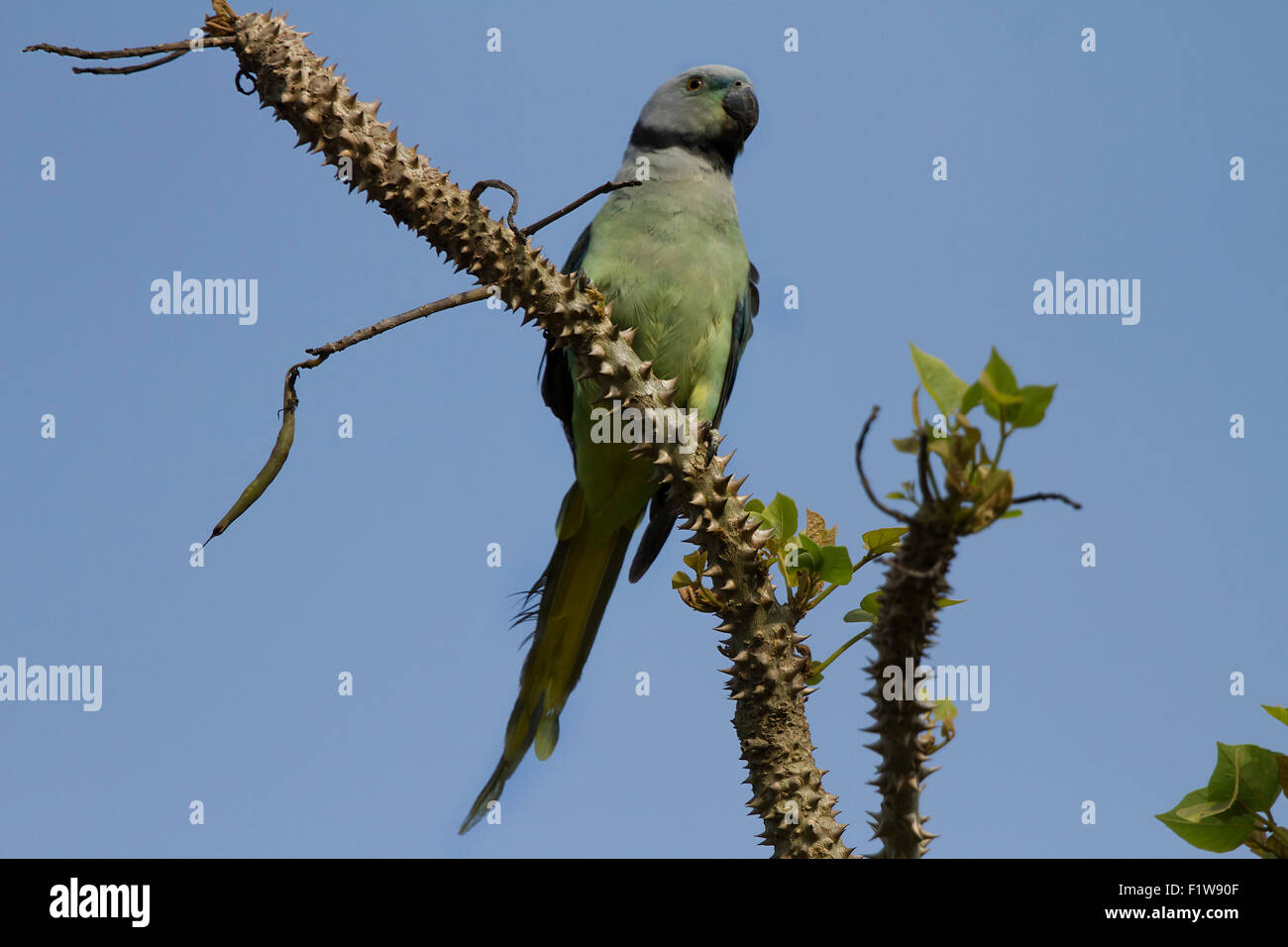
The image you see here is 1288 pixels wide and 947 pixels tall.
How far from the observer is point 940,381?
5.37 ft

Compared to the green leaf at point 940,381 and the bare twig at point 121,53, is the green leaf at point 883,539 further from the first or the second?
the bare twig at point 121,53

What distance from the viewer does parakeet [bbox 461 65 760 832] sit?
4469 millimetres

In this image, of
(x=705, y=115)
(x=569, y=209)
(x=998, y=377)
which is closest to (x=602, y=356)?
(x=569, y=209)

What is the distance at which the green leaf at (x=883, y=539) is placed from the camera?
9.36 feet

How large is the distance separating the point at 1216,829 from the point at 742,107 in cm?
467

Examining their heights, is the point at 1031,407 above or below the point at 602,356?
below

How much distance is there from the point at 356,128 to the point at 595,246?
2.53 metres

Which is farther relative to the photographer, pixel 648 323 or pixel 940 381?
pixel 648 323

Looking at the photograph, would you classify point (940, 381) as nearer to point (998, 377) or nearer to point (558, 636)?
point (998, 377)

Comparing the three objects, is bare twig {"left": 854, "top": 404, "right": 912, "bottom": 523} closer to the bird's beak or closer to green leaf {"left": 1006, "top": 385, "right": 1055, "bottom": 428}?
green leaf {"left": 1006, "top": 385, "right": 1055, "bottom": 428}

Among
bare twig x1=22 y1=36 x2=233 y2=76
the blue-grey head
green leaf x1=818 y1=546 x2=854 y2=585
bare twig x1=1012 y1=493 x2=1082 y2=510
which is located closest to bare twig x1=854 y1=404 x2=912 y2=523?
bare twig x1=1012 y1=493 x2=1082 y2=510
